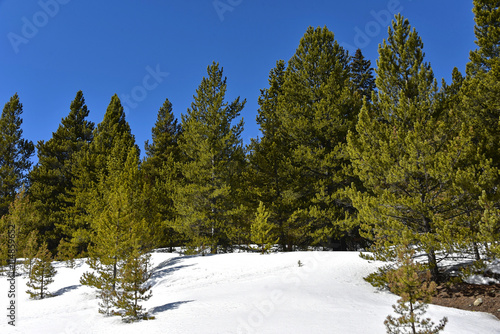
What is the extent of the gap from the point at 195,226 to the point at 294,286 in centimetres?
965

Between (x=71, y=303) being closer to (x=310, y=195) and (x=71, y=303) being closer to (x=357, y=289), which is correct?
(x=357, y=289)

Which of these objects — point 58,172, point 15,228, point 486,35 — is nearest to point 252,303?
point 486,35

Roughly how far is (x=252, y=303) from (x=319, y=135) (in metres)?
12.7

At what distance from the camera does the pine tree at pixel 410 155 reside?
922 cm

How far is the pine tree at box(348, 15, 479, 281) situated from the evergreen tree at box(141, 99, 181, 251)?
1266 cm

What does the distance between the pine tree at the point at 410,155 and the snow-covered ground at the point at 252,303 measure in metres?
2.37

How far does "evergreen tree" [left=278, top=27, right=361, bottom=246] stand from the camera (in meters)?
17.2

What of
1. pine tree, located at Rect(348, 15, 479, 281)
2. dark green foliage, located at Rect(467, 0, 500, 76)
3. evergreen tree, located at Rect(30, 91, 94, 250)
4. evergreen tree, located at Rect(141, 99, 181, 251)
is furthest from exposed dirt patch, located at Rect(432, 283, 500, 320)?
evergreen tree, located at Rect(30, 91, 94, 250)

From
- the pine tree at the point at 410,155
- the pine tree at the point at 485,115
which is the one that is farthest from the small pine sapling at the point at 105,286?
the pine tree at the point at 485,115

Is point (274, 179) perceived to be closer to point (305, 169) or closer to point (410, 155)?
point (305, 169)

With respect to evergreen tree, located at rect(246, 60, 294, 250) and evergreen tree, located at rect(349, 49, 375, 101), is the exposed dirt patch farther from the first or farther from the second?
evergreen tree, located at rect(349, 49, 375, 101)

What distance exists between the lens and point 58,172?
2934cm

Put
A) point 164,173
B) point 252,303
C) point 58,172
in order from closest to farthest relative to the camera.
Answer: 1. point 252,303
2. point 164,173
3. point 58,172

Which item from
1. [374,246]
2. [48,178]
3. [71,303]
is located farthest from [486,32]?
[48,178]
